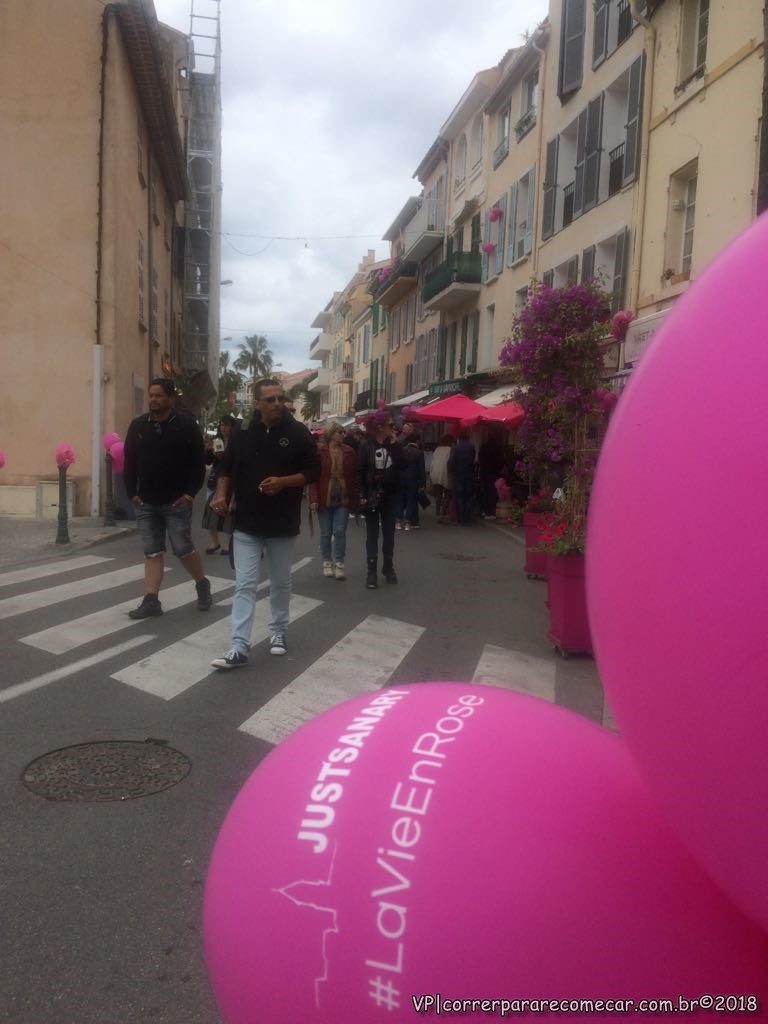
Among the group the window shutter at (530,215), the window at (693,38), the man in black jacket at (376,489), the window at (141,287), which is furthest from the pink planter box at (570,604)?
the window shutter at (530,215)

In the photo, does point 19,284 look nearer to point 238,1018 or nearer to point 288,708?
point 288,708

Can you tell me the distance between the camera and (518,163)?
2253 cm

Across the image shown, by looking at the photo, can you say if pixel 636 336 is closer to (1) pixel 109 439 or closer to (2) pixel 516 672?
(2) pixel 516 672

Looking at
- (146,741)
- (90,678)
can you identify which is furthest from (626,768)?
(90,678)

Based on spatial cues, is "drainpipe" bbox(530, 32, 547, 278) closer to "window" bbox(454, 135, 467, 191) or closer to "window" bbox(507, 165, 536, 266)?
"window" bbox(507, 165, 536, 266)

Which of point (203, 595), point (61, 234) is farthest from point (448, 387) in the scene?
point (203, 595)

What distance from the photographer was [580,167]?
17703mm

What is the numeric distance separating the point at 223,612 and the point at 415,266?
30.0 metres

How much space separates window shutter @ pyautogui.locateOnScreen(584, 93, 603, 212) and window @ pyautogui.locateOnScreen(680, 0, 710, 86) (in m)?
3.06

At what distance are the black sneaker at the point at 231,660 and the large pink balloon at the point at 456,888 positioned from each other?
367 cm

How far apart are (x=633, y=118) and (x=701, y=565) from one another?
16108 mm

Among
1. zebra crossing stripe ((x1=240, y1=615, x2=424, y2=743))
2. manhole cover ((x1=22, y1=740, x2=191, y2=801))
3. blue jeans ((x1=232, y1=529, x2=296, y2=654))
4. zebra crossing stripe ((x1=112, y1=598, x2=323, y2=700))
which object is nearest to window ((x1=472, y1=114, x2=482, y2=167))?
zebra crossing stripe ((x1=240, y1=615, x2=424, y2=743))

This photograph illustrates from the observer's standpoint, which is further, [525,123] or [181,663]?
[525,123]

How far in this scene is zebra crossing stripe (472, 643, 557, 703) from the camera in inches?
211
